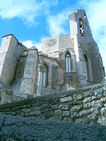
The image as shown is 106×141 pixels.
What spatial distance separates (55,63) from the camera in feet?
60.1

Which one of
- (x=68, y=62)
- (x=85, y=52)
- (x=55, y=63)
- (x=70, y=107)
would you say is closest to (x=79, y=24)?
(x=85, y=52)

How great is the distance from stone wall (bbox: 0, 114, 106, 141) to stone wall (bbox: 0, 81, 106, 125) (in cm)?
44

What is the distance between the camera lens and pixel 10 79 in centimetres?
1490

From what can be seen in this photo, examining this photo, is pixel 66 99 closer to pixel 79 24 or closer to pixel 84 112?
pixel 84 112

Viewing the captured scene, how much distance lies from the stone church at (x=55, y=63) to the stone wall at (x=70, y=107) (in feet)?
24.9

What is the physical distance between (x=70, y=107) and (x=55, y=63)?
15.7 meters

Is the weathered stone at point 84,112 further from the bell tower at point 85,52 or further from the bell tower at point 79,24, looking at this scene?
the bell tower at point 79,24

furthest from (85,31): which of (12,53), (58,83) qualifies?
(12,53)

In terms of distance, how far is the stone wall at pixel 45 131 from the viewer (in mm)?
1877

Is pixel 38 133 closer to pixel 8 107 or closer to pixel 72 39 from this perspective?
pixel 8 107

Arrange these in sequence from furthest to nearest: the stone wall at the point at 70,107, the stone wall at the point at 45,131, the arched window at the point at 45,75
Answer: the arched window at the point at 45,75, the stone wall at the point at 70,107, the stone wall at the point at 45,131

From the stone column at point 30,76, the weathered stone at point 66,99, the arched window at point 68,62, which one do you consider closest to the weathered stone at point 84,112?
the weathered stone at point 66,99

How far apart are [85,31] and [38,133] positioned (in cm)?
2469

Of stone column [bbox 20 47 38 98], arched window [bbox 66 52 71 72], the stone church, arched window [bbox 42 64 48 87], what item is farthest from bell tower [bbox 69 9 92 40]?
stone column [bbox 20 47 38 98]
